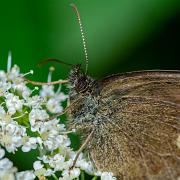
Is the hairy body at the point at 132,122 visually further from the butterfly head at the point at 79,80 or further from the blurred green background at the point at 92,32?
the blurred green background at the point at 92,32

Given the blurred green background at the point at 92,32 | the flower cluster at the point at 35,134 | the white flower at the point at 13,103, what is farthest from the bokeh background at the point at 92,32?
the white flower at the point at 13,103

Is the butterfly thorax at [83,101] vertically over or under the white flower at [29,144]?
over

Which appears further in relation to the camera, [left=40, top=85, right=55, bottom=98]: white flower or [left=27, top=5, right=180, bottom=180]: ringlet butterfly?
[left=40, top=85, right=55, bottom=98]: white flower

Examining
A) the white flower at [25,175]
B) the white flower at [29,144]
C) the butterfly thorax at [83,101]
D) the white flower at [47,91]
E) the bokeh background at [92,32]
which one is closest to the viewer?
the white flower at [25,175]

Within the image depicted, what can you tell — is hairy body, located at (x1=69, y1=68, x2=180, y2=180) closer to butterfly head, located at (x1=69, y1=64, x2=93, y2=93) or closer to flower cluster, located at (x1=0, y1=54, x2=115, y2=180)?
butterfly head, located at (x1=69, y1=64, x2=93, y2=93)

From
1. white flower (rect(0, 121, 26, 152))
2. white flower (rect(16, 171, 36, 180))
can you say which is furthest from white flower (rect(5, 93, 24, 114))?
white flower (rect(16, 171, 36, 180))

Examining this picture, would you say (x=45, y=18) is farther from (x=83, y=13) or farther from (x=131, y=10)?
(x=131, y=10)

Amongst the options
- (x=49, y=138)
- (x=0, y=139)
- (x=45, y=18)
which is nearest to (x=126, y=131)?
(x=49, y=138)
